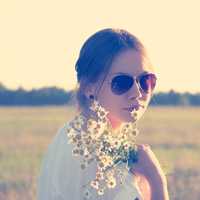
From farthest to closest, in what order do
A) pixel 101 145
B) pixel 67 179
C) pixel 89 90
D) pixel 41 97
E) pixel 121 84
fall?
1. pixel 41 97
2. pixel 89 90
3. pixel 121 84
4. pixel 67 179
5. pixel 101 145

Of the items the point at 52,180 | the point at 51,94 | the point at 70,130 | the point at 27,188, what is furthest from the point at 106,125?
the point at 51,94

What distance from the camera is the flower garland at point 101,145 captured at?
3.19 m

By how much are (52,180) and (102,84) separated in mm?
473

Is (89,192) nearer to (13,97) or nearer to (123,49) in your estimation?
(123,49)

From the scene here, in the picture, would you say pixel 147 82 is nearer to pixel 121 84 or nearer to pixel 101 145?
pixel 121 84

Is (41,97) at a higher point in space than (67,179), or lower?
lower

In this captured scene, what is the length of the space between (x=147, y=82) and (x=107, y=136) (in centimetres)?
54

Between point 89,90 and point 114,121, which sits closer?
point 114,121

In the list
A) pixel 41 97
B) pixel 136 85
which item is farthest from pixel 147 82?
pixel 41 97

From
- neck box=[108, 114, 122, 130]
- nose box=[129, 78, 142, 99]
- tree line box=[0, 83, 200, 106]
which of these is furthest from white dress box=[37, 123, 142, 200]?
tree line box=[0, 83, 200, 106]

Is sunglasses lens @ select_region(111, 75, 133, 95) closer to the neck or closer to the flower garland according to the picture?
the neck

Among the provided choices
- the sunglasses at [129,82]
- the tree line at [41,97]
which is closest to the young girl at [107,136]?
the sunglasses at [129,82]

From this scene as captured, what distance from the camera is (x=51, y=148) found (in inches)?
142

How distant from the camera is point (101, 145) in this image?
10.5 ft
